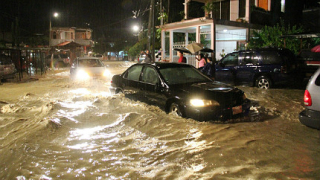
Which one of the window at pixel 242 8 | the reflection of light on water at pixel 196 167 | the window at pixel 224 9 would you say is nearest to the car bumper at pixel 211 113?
the reflection of light on water at pixel 196 167

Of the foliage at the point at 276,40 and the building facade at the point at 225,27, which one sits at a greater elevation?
the building facade at the point at 225,27

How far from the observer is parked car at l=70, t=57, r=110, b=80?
13.8 metres

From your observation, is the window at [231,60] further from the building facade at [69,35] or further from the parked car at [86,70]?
the building facade at [69,35]

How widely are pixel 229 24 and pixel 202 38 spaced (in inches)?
197

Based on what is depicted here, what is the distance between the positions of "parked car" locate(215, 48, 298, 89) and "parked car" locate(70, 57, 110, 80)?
19.3 feet

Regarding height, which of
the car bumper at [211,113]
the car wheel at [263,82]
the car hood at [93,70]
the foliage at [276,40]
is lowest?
the car bumper at [211,113]

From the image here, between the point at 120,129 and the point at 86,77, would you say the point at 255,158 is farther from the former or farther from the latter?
the point at 86,77

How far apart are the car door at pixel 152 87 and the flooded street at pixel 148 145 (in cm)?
24

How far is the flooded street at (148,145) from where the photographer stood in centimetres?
381

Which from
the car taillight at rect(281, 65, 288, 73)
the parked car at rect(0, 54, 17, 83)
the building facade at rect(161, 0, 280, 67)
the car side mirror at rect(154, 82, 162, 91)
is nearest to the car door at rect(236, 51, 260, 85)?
the car taillight at rect(281, 65, 288, 73)

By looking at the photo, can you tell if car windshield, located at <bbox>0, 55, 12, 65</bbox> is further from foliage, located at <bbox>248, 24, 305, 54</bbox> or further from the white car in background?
foliage, located at <bbox>248, 24, 305, 54</bbox>

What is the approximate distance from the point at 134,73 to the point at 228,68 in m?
5.68

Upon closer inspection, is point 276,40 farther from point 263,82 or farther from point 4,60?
point 4,60

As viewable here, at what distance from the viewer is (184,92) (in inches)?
239
